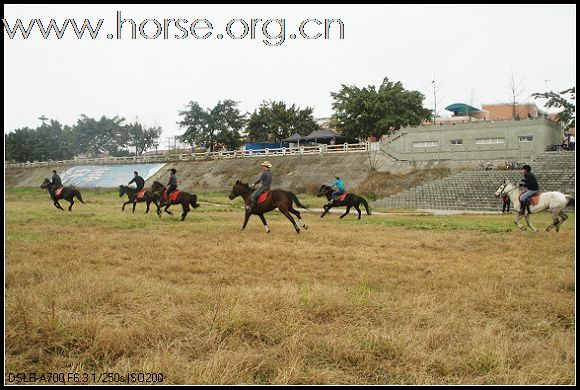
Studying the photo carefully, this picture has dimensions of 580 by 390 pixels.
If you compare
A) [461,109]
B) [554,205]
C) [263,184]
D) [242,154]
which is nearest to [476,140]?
[554,205]

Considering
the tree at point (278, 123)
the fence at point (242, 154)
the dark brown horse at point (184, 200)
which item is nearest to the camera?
the dark brown horse at point (184, 200)

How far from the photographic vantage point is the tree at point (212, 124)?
57.2 metres

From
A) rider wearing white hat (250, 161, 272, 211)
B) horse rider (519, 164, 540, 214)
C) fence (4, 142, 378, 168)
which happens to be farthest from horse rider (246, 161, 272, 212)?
fence (4, 142, 378, 168)

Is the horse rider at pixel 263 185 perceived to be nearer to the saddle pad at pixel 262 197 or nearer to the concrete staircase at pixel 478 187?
the saddle pad at pixel 262 197

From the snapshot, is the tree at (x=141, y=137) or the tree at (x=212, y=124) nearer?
the tree at (x=212, y=124)

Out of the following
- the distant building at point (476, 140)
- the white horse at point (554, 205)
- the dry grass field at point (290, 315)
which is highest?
the distant building at point (476, 140)

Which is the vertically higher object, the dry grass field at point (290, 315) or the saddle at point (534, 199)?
the saddle at point (534, 199)

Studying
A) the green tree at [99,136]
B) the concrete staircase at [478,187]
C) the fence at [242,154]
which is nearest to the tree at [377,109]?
the fence at [242,154]

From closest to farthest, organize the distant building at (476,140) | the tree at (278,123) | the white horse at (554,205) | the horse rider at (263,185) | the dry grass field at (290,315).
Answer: the dry grass field at (290,315) < the white horse at (554,205) < the horse rider at (263,185) < the distant building at (476,140) < the tree at (278,123)

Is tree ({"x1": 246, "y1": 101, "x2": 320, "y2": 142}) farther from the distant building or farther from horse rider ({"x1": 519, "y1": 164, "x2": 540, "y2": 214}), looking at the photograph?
horse rider ({"x1": 519, "y1": 164, "x2": 540, "y2": 214})

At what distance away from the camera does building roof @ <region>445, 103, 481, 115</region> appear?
60.2 meters

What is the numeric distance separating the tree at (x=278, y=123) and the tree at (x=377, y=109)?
11.5 m

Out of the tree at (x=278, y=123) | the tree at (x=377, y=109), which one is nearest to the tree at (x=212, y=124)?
the tree at (x=278, y=123)

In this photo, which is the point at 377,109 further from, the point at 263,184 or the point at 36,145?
the point at 36,145
